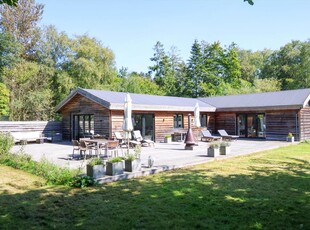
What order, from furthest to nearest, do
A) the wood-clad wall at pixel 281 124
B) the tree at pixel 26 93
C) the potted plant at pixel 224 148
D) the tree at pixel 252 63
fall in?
the tree at pixel 252 63, the tree at pixel 26 93, the wood-clad wall at pixel 281 124, the potted plant at pixel 224 148

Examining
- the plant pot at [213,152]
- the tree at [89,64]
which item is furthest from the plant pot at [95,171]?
the tree at [89,64]

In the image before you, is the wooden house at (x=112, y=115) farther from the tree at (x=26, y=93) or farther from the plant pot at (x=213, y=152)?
the tree at (x=26, y=93)

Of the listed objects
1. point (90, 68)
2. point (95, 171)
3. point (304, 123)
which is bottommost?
point (95, 171)

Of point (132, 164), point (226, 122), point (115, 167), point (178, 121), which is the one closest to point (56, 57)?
point (178, 121)

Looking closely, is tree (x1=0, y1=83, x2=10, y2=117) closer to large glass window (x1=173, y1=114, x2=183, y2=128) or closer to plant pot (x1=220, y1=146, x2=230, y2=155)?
large glass window (x1=173, y1=114, x2=183, y2=128)

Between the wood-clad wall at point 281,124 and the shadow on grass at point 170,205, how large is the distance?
12.3m

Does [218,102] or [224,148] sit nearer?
[224,148]

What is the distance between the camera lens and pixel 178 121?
20.6m

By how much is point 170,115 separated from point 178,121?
1.08 meters

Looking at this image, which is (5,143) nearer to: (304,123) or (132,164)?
(132,164)

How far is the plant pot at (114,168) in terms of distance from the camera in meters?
7.67

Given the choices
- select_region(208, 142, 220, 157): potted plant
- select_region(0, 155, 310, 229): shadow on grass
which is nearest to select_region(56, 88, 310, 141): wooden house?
select_region(208, 142, 220, 157): potted plant

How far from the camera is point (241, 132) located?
71.1ft

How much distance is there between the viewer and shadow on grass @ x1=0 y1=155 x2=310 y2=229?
446 centimetres
